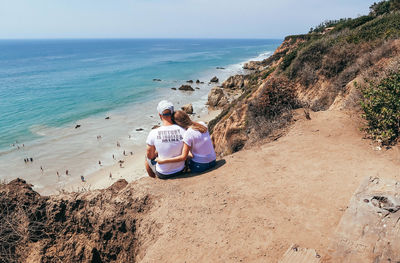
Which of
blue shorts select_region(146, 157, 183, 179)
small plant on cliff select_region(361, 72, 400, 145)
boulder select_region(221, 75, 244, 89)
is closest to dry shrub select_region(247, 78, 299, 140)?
small plant on cliff select_region(361, 72, 400, 145)

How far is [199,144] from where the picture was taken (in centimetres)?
536

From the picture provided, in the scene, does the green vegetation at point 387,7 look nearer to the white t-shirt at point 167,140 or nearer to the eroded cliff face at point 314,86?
the eroded cliff face at point 314,86

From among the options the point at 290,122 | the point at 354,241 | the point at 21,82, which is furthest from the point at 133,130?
the point at 21,82

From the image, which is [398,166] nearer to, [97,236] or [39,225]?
[97,236]

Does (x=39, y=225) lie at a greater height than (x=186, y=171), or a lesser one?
lesser

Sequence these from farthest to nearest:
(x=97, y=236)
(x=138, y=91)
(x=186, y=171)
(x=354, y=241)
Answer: (x=138, y=91), (x=186, y=171), (x=97, y=236), (x=354, y=241)

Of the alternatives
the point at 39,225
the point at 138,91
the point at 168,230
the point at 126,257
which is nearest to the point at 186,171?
the point at 168,230

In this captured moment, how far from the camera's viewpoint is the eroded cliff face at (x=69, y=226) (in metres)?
4.39

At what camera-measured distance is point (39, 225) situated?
4656 mm

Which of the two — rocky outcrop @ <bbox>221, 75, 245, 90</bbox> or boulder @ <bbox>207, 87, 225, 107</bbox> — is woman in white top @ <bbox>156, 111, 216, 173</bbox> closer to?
boulder @ <bbox>207, 87, 225, 107</bbox>

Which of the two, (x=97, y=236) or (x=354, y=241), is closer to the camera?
(x=354, y=241)

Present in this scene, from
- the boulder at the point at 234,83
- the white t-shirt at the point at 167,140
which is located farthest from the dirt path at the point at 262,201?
the boulder at the point at 234,83

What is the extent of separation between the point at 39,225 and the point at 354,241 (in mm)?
5276

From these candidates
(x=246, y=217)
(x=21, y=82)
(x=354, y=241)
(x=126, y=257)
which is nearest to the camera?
(x=354, y=241)
